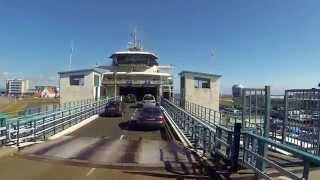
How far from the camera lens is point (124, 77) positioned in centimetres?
7438

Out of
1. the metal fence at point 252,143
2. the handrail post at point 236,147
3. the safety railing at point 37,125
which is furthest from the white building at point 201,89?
the handrail post at point 236,147

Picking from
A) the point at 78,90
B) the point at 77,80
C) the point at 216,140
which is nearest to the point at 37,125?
the point at 216,140

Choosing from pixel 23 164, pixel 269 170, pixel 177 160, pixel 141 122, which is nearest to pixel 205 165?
pixel 177 160

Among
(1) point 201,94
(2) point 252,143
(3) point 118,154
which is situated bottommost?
(3) point 118,154

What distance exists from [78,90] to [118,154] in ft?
150

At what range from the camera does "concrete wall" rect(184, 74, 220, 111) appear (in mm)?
57875

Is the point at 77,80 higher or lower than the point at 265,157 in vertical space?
higher

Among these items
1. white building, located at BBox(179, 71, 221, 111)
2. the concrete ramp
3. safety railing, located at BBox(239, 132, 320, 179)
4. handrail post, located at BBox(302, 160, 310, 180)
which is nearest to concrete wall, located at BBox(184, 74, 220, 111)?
white building, located at BBox(179, 71, 221, 111)

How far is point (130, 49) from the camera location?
8338 cm

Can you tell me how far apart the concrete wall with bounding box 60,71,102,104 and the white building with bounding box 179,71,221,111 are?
12.3 m

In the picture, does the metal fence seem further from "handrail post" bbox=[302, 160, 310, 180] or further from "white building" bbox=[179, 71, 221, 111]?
"white building" bbox=[179, 71, 221, 111]

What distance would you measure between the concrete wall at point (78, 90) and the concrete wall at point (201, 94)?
42.5 ft

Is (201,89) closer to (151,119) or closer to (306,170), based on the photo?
(151,119)

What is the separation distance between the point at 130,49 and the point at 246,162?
72294 millimetres
